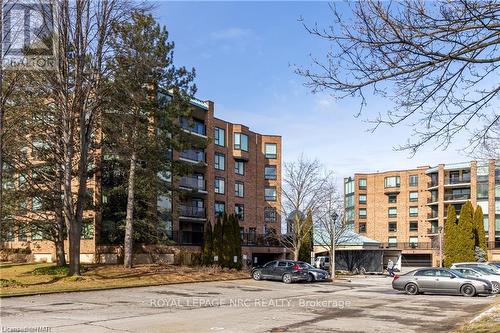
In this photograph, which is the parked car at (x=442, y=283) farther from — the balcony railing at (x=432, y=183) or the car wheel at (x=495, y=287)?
the balcony railing at (x=432, y=183)

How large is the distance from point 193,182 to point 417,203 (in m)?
53.3

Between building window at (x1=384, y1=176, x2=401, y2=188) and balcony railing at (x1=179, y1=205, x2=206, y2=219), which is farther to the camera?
building window at (x1=384, y1=176, x2=401, y2=188)

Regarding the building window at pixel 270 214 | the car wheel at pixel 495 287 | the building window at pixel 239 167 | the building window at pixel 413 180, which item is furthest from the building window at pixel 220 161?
the building window at pixel 413 180

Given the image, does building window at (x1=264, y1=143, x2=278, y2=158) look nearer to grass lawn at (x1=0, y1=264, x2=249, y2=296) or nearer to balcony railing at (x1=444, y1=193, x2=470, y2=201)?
grass lawn at (x1=0, y1=264, x2=249, y2=296)

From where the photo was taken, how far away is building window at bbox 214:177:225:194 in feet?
192

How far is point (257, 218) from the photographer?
65.0m

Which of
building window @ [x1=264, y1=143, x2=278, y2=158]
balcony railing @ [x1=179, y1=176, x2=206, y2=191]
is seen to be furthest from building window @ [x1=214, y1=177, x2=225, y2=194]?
building window @ [x1=264, y1=143, x2=278, y2=158]

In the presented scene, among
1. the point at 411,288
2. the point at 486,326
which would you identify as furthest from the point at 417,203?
the point at 486,326

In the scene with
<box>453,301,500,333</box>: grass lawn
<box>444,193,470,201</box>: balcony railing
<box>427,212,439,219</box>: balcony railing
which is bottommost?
<box>453,301,500,333</box>: grass lawn

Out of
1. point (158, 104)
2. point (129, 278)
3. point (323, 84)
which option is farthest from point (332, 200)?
point (323, 84)

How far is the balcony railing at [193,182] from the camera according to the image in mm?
51644

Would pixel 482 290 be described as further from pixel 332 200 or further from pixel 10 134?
pixel 332 200

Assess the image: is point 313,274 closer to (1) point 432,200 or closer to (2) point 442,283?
(2) point 442,283

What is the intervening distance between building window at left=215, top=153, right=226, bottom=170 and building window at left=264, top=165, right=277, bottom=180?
948cm
